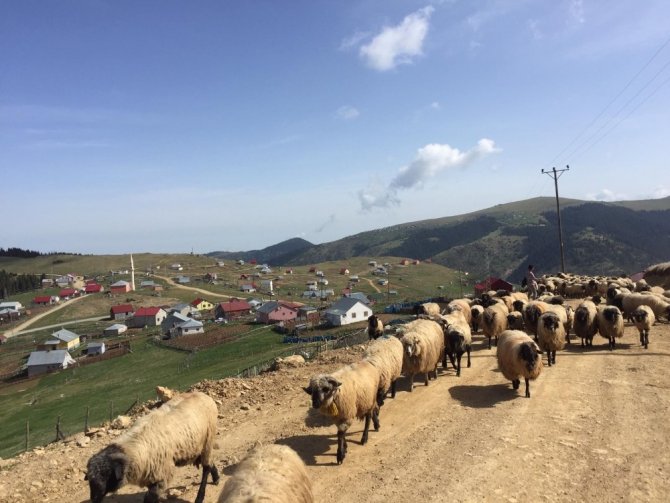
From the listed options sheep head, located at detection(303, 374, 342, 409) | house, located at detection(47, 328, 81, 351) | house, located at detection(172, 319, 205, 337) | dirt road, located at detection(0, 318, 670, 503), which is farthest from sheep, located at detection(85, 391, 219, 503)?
house, located at detection(47, 328, 81, 351)

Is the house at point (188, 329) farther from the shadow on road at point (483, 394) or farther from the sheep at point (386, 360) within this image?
the shadow on road at point (483, 394)

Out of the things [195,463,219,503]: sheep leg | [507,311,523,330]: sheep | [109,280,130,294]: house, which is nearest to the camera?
[195,463,219,503]: sheep leg

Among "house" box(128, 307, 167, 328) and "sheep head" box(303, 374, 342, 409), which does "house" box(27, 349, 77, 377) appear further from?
"sheep head" box(303, 374, 342, 409)

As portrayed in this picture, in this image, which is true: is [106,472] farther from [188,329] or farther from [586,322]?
[188,329]

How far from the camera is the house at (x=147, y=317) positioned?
356 ft

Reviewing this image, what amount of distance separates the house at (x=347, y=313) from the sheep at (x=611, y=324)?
6888cm

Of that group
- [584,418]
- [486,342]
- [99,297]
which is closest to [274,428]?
[584,418]

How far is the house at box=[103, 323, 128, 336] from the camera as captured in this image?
324 ft

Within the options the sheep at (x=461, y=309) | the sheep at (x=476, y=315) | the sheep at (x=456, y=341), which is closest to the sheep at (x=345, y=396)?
the sheep at (x=456, y=341)

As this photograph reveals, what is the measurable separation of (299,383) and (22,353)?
9303 centimetres

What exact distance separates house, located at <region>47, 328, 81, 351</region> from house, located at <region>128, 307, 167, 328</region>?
18168mm

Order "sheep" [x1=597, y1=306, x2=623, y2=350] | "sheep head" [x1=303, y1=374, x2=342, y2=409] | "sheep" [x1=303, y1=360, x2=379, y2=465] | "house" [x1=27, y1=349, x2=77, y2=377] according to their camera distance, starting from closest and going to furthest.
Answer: "sheep head" [x1=303, y1=374, x2=342, y2=409] < "sheep" [x1=303, y1=360, x2=379, y2=465] < "sheep" [x1=597, y1=306, x2=623, y2=350] < "house" [x1=27, y1=349, x2=77, y2=377]

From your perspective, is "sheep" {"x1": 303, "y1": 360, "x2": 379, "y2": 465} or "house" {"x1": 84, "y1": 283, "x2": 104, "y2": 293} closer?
"sheep" {"x1": 303, "y1": 360, "x2": 379, "y2": 465}

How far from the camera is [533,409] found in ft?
43.6
